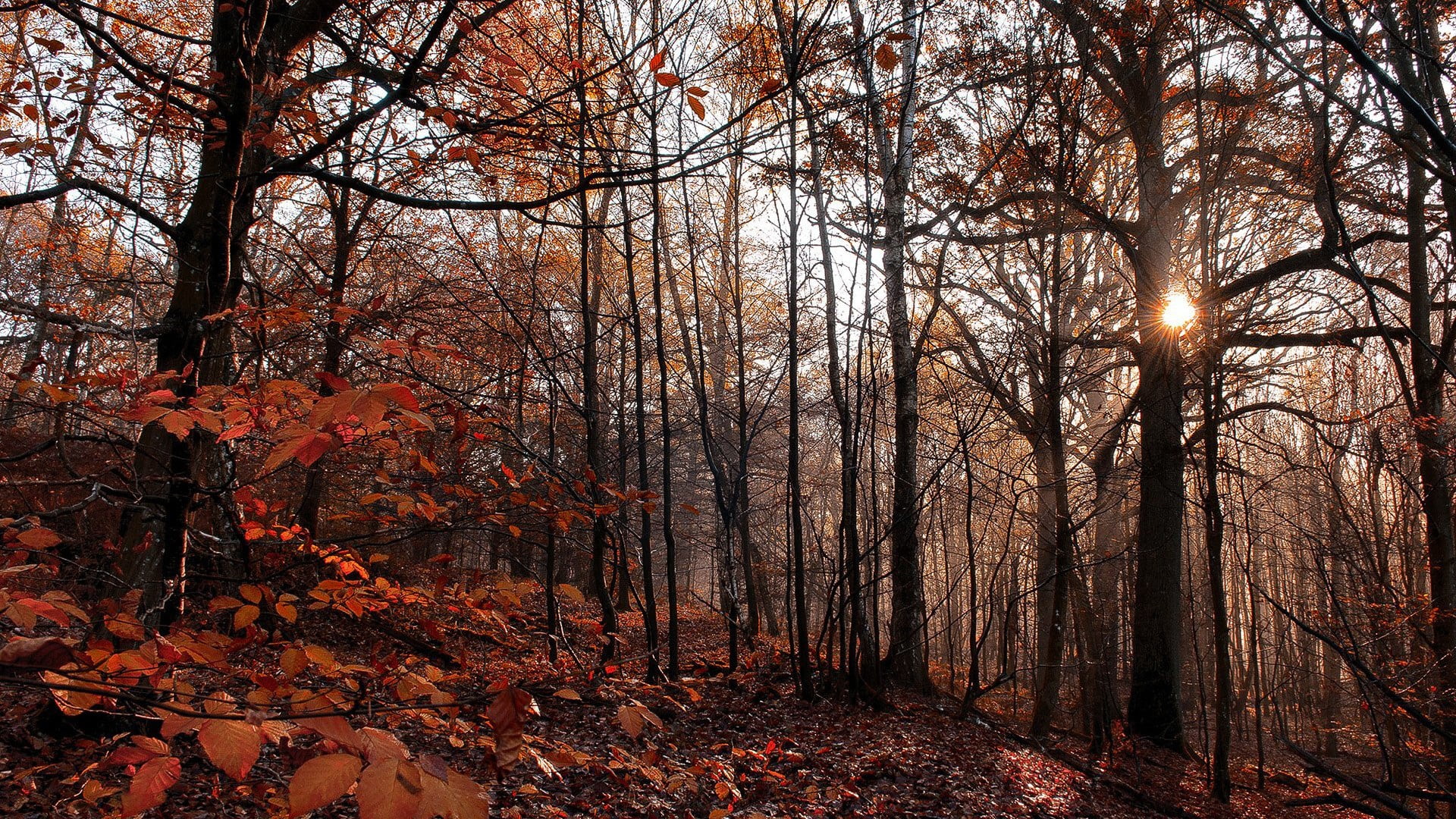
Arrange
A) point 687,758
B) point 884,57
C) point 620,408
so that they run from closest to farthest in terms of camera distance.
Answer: point 884,57 → point 687,758 → point 620,408

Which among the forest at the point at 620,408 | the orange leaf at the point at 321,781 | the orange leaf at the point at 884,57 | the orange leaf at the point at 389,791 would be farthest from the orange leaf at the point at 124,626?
the orange leaf at the point at 884,57

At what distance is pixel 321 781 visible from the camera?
113 centimetres

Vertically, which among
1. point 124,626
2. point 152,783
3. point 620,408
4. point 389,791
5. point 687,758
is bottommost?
point 687,758

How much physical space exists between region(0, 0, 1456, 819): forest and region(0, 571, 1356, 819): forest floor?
0.06 meters

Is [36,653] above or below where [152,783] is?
above

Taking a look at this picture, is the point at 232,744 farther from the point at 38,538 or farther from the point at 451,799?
the point at 38,538

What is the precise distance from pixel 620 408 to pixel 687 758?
4.79 meters

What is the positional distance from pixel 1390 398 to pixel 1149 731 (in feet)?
38.0

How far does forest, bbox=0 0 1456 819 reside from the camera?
2.06m

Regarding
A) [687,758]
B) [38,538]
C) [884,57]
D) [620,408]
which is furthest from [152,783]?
[620,408]

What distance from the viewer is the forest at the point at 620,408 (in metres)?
2.06

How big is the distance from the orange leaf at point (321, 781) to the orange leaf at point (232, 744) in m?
0.10

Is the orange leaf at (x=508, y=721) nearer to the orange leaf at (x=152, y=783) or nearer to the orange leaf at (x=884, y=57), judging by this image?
the orange leaf at (x=152, y=783)

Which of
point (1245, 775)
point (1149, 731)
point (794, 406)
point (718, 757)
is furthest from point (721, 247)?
point (1245, 775)
